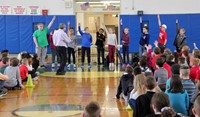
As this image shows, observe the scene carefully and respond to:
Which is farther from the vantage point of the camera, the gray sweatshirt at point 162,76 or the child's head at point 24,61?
the child's head at point 24,61

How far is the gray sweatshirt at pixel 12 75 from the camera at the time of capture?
30.6 ft

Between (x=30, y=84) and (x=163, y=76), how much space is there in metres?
4.38

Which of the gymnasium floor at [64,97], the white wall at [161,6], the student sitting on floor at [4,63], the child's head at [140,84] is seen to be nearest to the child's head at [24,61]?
the gymnasium floor at [64,97]

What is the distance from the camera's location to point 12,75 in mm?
9336

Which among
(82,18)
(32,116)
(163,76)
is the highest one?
(82,18)

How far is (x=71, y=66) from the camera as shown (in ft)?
47.2

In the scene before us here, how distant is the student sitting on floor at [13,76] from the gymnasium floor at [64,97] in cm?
26

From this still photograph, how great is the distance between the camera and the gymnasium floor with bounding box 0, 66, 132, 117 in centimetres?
696

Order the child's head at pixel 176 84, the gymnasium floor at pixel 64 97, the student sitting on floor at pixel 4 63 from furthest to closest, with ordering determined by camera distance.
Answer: the student sitting on floor at pixel 4 63
the gymnasium floor at pixel 64 97
the child's head at pixel 176 84

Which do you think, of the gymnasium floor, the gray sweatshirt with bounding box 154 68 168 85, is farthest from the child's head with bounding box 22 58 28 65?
the gray sweatshirt with bounding box 154 68 168 85

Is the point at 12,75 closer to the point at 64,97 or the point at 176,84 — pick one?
the point at 64,97

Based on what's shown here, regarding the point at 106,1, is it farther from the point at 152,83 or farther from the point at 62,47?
the point at 152,83

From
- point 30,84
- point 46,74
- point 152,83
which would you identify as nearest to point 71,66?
point 46,74

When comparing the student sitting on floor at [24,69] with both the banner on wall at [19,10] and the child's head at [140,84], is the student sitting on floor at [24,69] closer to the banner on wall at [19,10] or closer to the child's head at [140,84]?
the child's head at [140,84]
